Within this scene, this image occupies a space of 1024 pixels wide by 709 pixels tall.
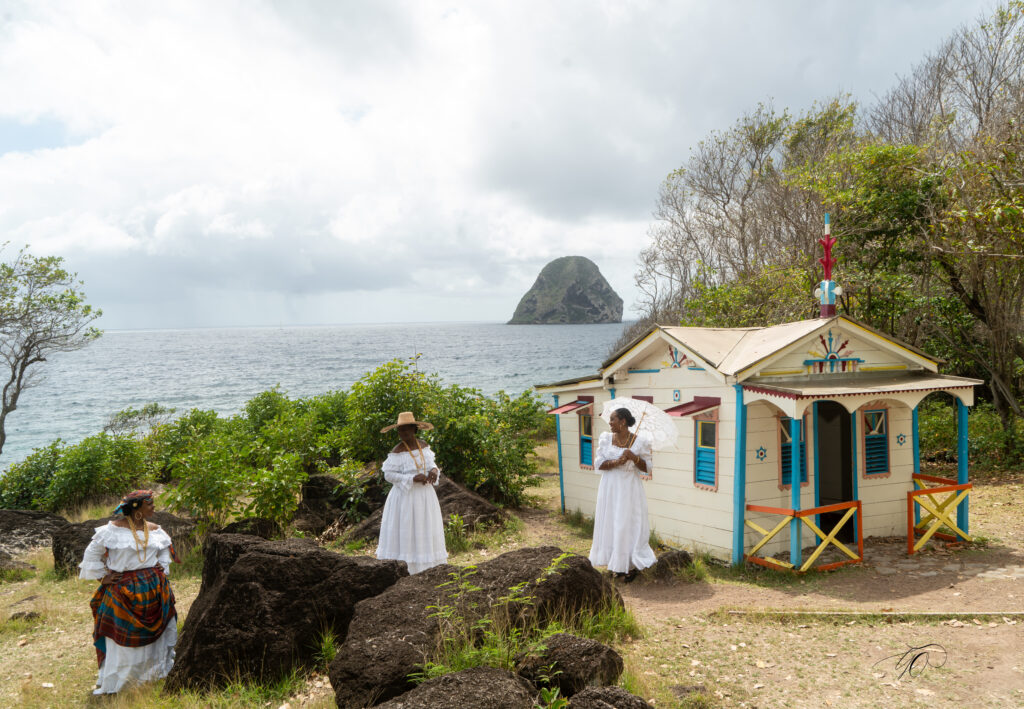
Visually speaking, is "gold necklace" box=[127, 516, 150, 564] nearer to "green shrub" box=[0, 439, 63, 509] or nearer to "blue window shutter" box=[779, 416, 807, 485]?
"blue window shutter" box=[779, 416, 807, 485]

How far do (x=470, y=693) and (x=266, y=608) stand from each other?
8.95 ft

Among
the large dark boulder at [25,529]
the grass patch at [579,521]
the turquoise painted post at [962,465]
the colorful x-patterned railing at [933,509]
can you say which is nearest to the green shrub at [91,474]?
the large dark boulder at [25,529]

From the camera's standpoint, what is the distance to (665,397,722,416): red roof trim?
9.94 meters

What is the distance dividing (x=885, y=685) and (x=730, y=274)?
29862 millimetres

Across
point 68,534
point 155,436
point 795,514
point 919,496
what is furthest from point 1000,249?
point 155,436

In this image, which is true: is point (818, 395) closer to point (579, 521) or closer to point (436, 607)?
point (579, 521)

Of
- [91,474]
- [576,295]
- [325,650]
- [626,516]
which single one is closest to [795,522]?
[626,516]

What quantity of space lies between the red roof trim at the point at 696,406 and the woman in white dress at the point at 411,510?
3.89m

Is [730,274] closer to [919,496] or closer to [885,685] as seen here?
[919,496]

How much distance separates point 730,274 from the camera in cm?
3338

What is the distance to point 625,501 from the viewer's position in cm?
895

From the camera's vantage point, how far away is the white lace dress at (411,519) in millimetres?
8438

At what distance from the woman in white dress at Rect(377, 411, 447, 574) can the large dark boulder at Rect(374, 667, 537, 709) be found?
4.14m

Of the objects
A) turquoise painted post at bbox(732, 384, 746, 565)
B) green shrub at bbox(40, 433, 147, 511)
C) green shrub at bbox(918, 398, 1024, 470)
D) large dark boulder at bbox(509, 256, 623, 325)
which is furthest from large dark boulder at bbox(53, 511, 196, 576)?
large dark boulder at bbox(509, 256, 623, 325)
